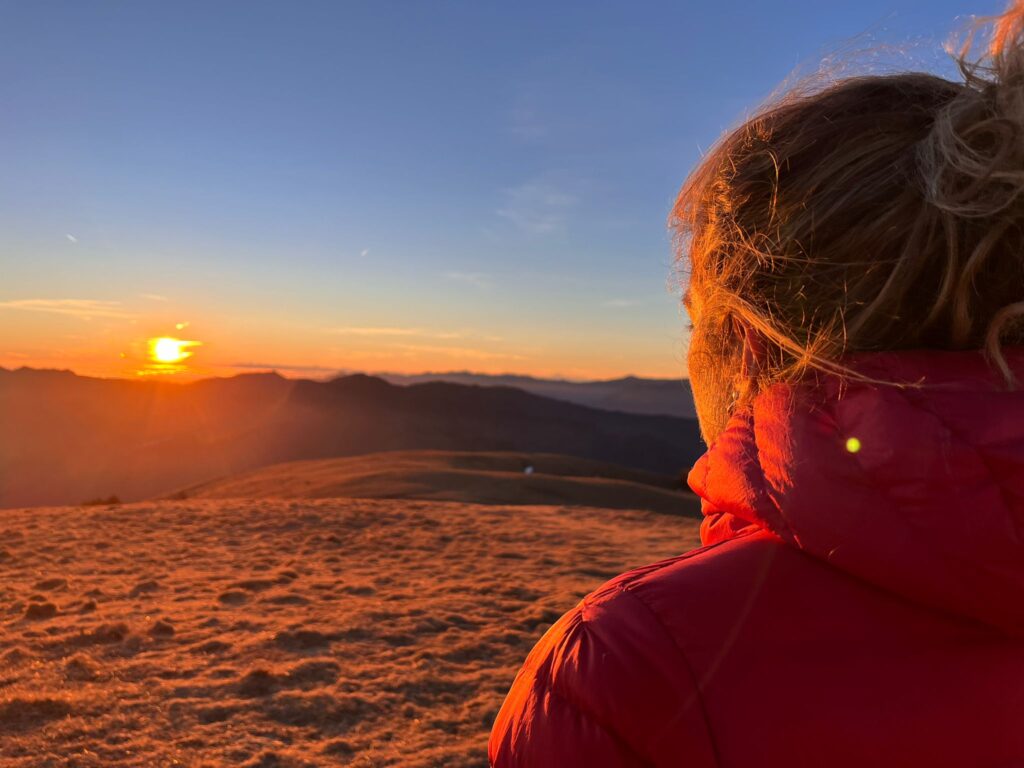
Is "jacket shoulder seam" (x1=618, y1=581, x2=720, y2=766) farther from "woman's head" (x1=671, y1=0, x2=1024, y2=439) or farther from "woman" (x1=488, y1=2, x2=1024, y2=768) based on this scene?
"woman's head" (x1=671, y1=0, x2=1024, y2=439)

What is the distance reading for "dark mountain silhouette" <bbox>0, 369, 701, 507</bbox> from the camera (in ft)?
167

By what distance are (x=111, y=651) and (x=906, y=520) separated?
5.10 metres

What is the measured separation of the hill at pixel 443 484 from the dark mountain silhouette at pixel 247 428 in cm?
2503

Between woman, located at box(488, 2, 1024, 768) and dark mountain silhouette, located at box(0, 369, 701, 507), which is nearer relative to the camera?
woman, located at box(488, 2, 1024, 768)

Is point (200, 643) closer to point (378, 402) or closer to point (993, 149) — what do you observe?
point (993, 149)

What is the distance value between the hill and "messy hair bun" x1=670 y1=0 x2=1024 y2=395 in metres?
12.9

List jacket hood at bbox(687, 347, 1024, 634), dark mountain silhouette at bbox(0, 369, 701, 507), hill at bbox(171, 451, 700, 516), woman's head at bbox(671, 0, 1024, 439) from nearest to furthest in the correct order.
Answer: jacket hood at bbox(687, 347, 1024, 634) → woman's head at bbox(671, 0, 1024, 439) → hill at bbox(171, 451, 700, 516) → dark mountain silhouette at bbox(0, 369, 701, 507)

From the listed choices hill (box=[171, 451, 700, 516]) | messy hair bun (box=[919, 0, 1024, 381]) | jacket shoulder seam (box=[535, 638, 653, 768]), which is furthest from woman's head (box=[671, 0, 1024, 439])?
hill (box=[171, 451, 700, 516])

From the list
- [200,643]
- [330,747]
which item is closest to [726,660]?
[330,747]

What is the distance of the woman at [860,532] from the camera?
0.82m

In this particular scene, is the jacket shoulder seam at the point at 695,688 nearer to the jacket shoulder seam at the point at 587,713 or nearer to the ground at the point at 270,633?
the jacket shoulder seam at the point at 587,713

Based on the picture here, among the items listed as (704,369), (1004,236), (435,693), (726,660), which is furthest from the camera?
(435,693)

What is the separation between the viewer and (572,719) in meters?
0.86

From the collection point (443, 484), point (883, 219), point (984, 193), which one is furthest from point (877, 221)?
point (443, 484)
